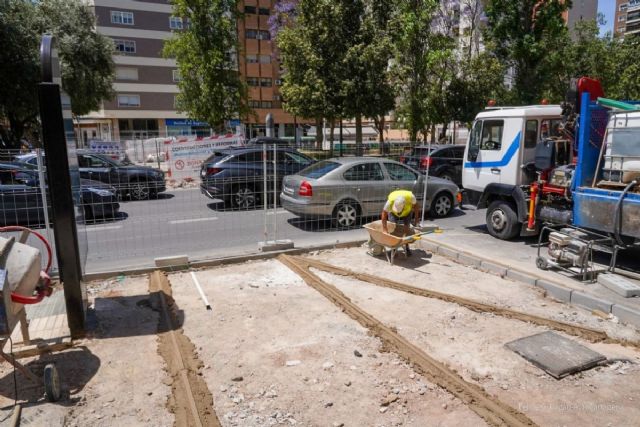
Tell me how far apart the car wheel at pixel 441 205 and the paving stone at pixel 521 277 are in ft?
16.7

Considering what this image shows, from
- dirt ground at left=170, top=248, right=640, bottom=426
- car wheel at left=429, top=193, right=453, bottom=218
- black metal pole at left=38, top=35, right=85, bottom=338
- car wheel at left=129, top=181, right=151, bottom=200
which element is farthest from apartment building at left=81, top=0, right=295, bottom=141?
black metal pole at left=38, top=35, right=85, bottom=338

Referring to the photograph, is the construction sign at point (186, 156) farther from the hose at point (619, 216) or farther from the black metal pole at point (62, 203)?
the hose at point (619, 216)

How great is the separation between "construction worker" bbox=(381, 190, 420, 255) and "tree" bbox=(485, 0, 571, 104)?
1752 cm

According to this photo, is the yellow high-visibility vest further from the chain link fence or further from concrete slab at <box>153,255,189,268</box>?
concrete slab at <box>153,255,189,268</box>

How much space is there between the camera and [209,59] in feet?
75.1

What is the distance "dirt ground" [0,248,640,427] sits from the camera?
11.6ft

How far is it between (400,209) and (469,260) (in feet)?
4.76

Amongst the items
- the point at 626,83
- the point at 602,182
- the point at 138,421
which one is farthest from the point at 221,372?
the point at 626,83

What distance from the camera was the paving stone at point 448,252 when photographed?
7.83 metres

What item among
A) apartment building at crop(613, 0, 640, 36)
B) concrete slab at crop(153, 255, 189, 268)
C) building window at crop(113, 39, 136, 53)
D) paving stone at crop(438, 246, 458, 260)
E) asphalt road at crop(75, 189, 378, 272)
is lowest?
asphalt road at crop(75, 189, 378, 272)

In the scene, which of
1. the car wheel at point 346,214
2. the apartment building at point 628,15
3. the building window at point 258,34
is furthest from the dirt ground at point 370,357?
the apartment building at point 628,15

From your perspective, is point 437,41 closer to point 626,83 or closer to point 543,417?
point 626,83

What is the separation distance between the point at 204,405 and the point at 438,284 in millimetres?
3943

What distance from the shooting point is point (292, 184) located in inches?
400
